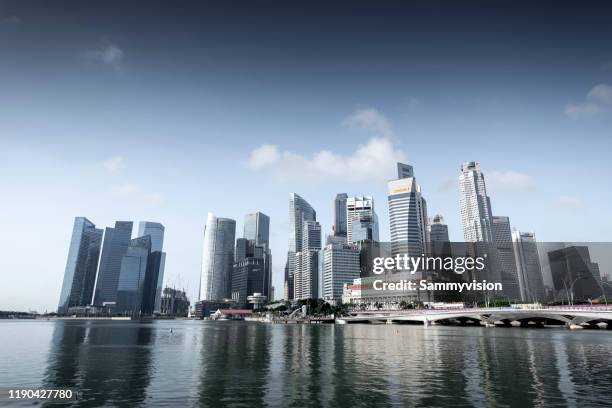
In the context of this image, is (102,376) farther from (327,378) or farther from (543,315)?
(543,315)

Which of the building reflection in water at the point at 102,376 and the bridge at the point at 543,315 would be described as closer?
the building reflection in water at the point at 102,376

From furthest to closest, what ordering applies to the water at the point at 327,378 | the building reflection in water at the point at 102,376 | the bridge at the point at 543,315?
the bridge at the point at 543,315 → the building reflection in water at the point at 102,376 → the water at the point at 327,378

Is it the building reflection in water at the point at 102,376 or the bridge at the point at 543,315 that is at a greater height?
the bridge at the point at 543,315

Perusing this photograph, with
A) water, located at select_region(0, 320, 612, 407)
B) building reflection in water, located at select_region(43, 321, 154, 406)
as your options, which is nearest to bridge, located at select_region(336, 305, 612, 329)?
water, located at select_region(0, 320, 612, 407)

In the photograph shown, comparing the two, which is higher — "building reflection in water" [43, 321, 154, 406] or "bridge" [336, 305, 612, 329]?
"bridge" [336, 305, 612, 329]

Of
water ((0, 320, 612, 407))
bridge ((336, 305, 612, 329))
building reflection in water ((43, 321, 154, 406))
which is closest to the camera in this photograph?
water ((0, 320, 612, 407))

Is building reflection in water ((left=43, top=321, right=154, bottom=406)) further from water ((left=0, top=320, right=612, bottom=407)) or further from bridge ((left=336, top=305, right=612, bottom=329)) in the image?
bridge ((left=336, top=305, right=612, bottom=329))

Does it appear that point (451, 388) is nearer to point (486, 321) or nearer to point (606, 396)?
point (606, 396)

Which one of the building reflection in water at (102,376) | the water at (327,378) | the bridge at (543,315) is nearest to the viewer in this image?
the water at (327,378)

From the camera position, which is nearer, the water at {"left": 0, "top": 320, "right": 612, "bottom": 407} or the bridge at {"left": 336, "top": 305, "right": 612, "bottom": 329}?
the water at {"left": 0, "top": 320, "right": 612, "bottom": 407}

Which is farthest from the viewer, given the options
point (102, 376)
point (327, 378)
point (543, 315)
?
point (543, 315)

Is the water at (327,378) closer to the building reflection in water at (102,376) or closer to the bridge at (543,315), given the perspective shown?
the building reflection in water at (102,376)

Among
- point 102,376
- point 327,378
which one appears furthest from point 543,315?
point 102,376

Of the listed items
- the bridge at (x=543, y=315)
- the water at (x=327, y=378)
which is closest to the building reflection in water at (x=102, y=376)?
the water at (x=327, y=378)
